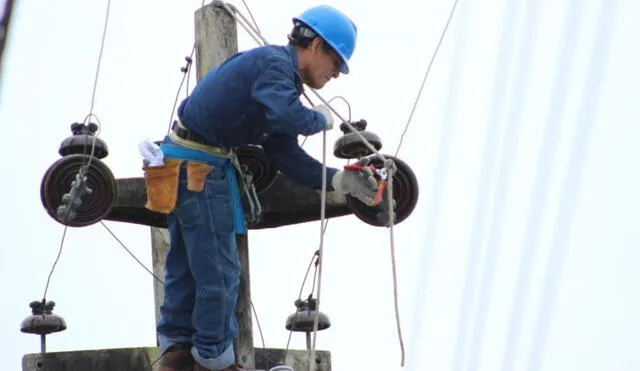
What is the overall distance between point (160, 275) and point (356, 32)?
2.49m

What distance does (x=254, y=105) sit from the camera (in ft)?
14.1

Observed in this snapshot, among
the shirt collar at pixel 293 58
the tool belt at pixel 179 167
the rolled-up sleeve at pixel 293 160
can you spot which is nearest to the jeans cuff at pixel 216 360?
the tool belt at pixel 179 167

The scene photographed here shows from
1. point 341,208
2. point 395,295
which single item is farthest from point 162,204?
point 341,208

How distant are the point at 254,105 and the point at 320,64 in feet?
1.16

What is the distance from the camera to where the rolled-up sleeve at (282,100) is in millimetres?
4043

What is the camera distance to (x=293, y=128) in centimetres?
404

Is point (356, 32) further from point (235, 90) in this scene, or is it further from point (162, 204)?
point (162, 204)

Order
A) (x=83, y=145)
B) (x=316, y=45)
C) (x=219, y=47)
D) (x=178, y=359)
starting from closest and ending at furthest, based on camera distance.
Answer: (x=316, y=45) < (x=178, y=359) < (x=83, y=145) < (x=219, y=47)

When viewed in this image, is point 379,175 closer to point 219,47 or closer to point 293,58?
point 293,58

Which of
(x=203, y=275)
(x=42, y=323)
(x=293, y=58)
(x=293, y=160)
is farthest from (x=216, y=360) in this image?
(x=42, y=323)

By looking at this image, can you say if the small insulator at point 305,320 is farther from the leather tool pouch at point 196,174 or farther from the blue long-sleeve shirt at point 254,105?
the leather tool pouch at point 196,174

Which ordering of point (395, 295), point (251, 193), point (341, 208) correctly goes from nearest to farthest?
point (395, 295) → point (251, 193) → point (341, 208)

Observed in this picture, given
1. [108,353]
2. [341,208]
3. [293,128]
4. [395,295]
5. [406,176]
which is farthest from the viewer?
[108,353]

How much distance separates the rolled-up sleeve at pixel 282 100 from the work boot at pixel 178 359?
1.09 meters
